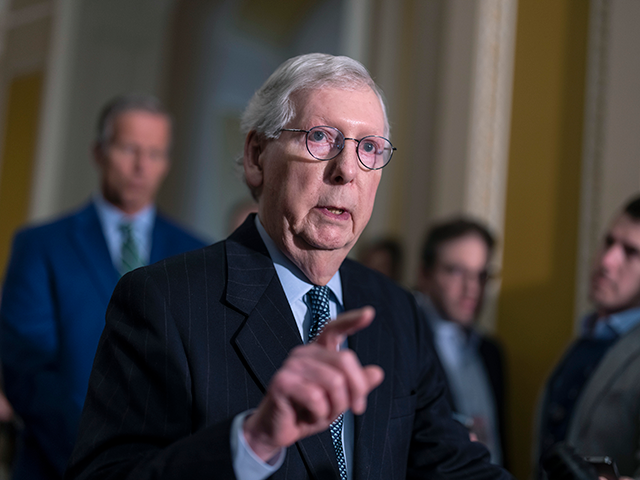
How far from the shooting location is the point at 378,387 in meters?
1.34

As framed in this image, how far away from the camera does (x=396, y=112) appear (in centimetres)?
464

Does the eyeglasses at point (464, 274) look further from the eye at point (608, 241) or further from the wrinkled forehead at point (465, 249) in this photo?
the eye at point (608, 241)

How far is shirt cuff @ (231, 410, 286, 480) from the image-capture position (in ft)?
3.04

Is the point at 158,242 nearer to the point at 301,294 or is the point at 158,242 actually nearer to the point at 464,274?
the point at 301,294

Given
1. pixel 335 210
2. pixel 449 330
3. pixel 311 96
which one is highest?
pixel 311 96

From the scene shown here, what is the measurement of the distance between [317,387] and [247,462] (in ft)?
0.65

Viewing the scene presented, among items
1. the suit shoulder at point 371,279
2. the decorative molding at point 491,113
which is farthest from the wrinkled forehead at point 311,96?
the decorative molding at point 491,113

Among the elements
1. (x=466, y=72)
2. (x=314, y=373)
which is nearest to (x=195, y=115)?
(x=466, y=72)

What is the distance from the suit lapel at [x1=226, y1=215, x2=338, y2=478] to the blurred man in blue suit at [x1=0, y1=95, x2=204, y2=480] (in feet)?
3.16

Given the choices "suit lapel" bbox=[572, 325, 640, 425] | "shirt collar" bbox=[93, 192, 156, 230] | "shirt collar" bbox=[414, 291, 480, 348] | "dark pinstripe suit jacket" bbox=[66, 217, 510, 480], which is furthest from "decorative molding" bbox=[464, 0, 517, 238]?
"dark pinstripe suit jacket" bbox=[66, 217, 510, 480]

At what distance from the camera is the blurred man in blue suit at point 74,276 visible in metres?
2.00

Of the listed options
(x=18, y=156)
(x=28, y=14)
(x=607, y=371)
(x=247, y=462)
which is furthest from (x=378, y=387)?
(x=28, y=14)

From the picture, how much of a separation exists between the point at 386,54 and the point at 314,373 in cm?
426

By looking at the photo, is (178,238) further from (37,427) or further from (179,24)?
(179,24)
